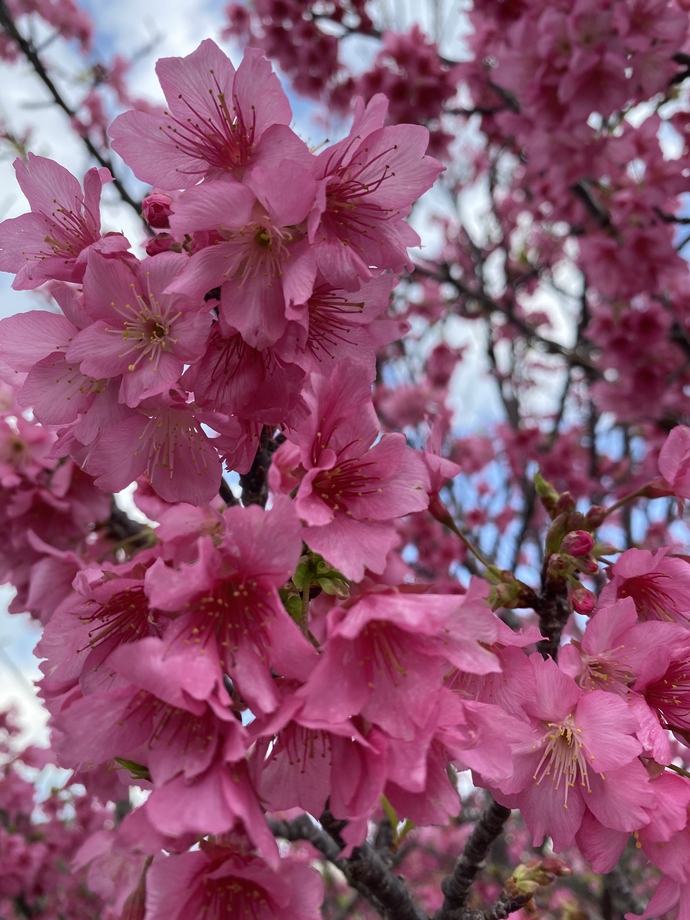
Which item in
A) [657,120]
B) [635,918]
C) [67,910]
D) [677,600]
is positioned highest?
[657,120]

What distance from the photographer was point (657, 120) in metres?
3.70

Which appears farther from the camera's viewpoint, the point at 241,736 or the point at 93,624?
the point at 93,624

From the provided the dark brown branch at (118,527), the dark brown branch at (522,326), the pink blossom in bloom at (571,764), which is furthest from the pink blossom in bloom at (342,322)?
the dark brown branch at (522,326)

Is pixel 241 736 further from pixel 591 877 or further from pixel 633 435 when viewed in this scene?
pixel 633 435

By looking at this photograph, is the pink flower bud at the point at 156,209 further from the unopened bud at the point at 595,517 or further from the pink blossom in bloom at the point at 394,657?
the unopened bud at the point at 595,517

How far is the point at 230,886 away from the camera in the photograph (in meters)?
0.97

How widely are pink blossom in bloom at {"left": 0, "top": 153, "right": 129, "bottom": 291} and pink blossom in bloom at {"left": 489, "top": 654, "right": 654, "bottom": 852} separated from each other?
1198mm

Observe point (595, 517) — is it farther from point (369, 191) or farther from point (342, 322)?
point (369, 191)

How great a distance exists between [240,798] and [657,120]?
165 inches

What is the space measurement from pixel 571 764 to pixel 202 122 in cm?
137

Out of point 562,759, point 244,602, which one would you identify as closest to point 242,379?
point 244,602

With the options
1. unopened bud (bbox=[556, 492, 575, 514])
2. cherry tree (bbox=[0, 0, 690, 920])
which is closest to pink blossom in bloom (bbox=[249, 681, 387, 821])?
cherry tree (bbox=[0, 0, 690, 920])

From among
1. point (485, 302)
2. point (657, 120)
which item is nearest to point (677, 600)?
point (657, 120)

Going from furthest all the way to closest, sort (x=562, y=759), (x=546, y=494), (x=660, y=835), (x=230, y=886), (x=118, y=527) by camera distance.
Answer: (x=118, y=527) < (x=546, y=494) < (x=562, y=759) < (x=660, y=835) < (x=230, y=886)
